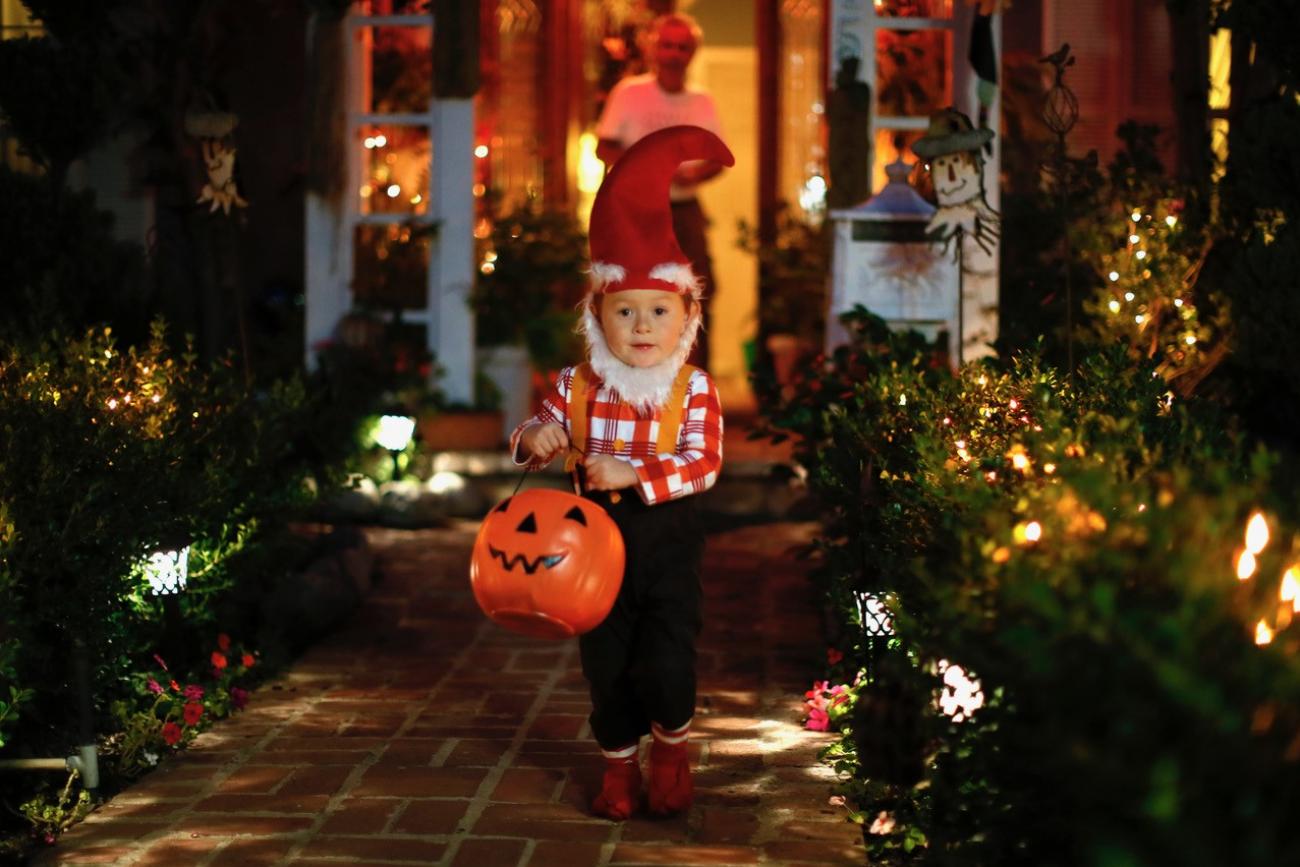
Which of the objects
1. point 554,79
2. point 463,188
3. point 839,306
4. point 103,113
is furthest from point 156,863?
point 554,79

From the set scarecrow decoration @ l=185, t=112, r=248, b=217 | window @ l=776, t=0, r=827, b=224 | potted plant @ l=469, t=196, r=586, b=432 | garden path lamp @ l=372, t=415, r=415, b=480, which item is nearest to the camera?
scarecrow decoration @ l=185, t=112, r=248, b=217

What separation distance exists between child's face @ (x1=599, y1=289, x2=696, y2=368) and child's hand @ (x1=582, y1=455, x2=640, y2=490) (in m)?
0.32

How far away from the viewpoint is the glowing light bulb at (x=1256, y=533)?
118 inches

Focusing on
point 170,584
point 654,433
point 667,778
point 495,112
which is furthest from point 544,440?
point 495,112

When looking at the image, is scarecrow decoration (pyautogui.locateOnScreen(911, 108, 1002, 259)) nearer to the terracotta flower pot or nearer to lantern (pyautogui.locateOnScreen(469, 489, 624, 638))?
lantern (pyautogui.locateOnScreen(469, 489, 624, 638))

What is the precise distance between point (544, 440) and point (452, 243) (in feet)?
17.2

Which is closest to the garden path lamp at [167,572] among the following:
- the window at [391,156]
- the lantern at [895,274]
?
the lantern at [895,274]

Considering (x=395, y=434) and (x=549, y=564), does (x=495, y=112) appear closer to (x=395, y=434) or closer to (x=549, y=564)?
(x=395, y=434)

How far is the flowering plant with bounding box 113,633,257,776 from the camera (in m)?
4.87

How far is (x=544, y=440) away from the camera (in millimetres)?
4270

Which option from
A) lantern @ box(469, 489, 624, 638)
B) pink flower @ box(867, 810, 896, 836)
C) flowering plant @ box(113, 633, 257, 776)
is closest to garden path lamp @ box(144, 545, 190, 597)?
flowering plant @ box(113, 633, 257, 776)

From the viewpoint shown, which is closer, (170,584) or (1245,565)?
(1245,565)

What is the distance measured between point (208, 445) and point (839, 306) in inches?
141

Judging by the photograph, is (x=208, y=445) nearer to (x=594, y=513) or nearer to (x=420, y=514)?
(x=594, y=513)
